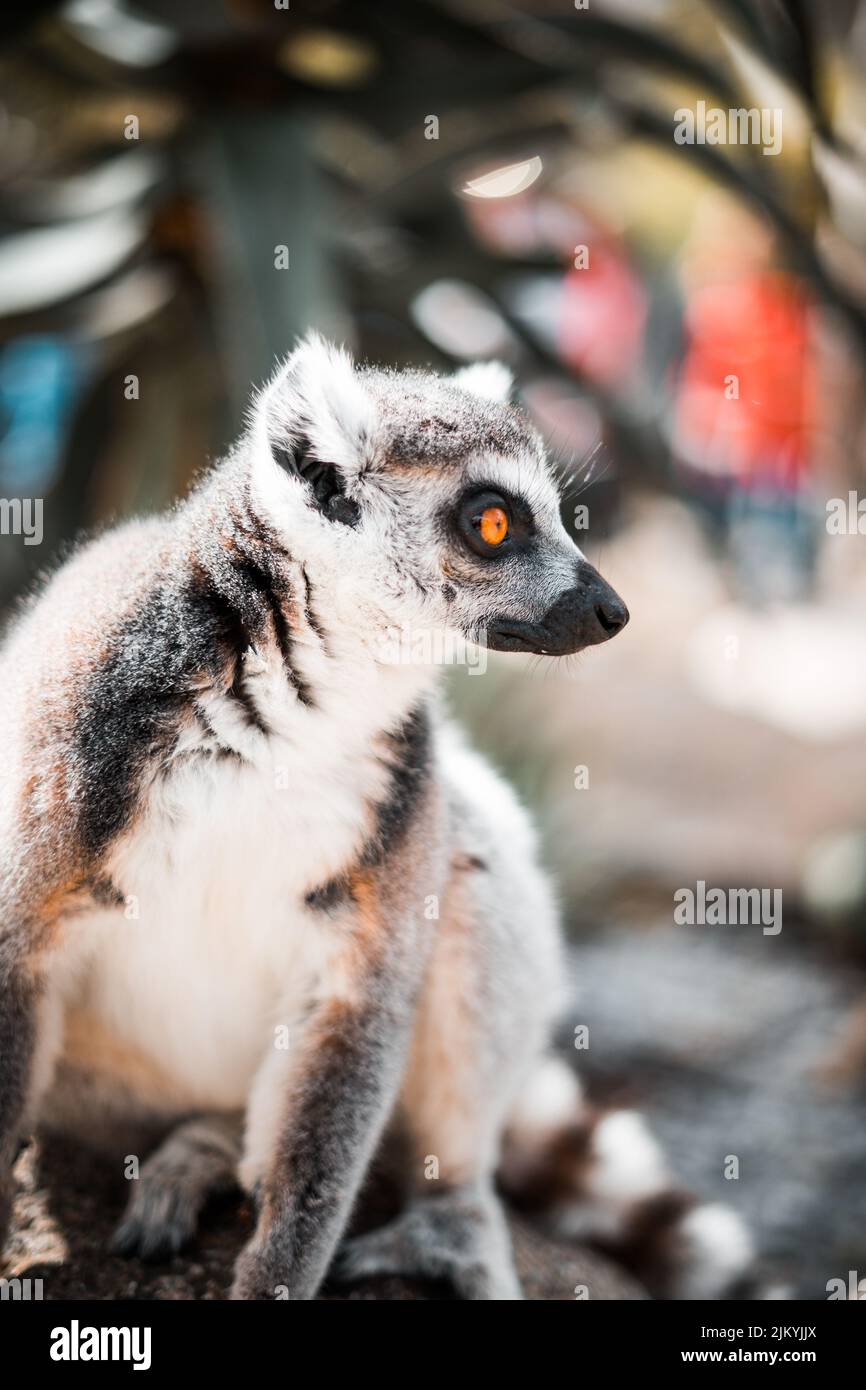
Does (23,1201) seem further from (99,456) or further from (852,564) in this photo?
(852,564)

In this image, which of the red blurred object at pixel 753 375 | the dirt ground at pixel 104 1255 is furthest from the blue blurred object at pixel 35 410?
the red blurred object at pixel 753 375

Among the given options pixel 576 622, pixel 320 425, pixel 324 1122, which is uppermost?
pixel 320 425

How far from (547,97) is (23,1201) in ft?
17.4

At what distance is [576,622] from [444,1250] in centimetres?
128

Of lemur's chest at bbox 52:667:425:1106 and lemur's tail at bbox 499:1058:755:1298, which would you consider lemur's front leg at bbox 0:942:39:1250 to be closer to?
lemur's chest at bbox 52:667:425:1106

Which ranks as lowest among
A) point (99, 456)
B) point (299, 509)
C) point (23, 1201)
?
point (23, 1201)

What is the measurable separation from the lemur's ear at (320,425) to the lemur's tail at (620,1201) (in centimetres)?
164

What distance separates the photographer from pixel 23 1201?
2438 mm

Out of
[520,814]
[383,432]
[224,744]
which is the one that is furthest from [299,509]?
[520,814]

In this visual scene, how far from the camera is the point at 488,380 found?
8.35 ft

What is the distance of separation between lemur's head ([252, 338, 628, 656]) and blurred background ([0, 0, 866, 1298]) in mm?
1488

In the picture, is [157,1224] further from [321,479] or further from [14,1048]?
[321,479]

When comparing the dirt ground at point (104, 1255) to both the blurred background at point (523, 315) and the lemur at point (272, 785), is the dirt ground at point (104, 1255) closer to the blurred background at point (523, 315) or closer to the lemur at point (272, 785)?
the lemur at point (272, 785)

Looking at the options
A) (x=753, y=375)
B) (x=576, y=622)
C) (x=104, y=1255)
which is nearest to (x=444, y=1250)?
(x=104, y=1255)
